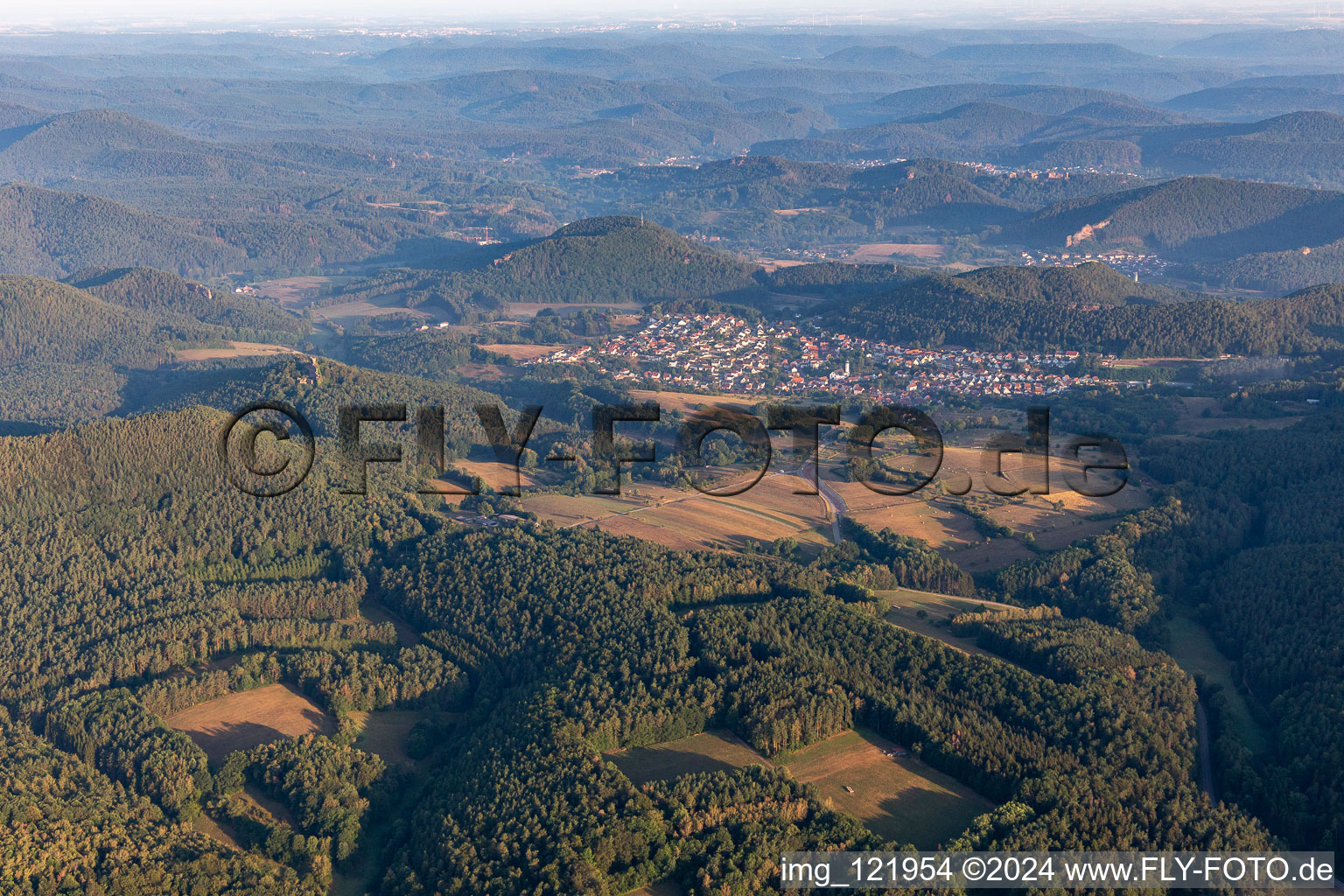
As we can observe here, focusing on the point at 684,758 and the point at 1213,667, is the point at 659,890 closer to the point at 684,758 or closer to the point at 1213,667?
the point at 684,758

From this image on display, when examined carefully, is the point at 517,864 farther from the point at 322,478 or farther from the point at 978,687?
the point at 322,478

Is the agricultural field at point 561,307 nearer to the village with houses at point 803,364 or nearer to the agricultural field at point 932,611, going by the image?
the village with houses at point 803,364

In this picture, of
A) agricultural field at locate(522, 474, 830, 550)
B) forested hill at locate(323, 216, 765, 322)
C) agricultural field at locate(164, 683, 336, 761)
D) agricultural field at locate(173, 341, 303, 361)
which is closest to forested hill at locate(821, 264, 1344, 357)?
forested hill at locate(323, 216, 765, 322)

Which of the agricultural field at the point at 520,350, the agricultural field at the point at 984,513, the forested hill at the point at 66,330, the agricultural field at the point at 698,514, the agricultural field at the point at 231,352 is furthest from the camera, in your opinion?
the agricultural field at the point at 520,350

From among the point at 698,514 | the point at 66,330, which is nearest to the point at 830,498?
the point at 698,514

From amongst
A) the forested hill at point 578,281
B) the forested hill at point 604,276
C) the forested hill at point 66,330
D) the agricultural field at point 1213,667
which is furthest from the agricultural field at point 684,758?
the forested hill at point 604,276

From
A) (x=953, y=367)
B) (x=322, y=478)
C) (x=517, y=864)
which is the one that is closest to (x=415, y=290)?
(x=953, y=367)

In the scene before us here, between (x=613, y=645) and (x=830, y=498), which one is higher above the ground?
(x=613, y=645)
